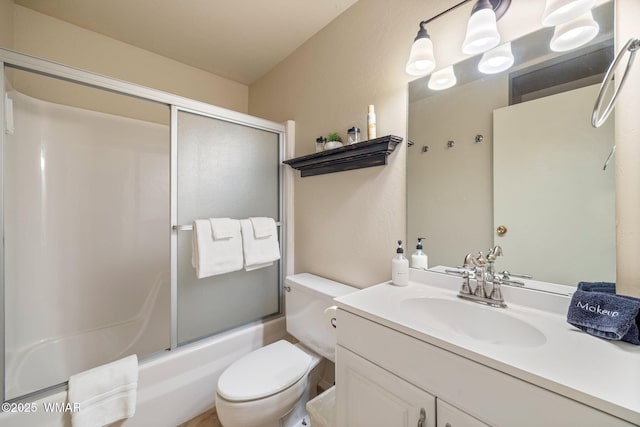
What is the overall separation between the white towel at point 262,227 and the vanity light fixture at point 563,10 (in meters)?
1.59

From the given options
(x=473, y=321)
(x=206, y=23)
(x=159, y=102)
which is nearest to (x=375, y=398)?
(x=473, y=321)

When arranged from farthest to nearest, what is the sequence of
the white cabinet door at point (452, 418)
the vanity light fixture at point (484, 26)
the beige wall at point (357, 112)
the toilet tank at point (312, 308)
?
the toilet tank at point (312, 308)
the beige wall at point (357, 112)
the vanity light fixture at point (484, 26)
the white cabinet door at point (452, 418)

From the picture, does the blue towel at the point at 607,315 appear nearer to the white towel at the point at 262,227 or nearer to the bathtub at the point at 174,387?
the white towel at the point at 262,227

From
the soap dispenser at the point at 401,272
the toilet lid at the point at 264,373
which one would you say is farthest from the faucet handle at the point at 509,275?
the toilet lid at the point at 264,373

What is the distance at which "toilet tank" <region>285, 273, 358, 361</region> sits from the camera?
1.38 metres

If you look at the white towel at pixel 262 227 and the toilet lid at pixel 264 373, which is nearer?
the toilet lid at pixel 264 373

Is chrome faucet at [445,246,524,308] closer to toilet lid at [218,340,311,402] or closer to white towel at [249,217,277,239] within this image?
toilet lid at [218,340,311,402]

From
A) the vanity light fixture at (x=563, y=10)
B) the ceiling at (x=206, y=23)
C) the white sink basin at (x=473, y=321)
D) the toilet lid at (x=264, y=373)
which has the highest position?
the ceiling at (x=206, y=23)

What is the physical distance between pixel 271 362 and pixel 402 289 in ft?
2.58

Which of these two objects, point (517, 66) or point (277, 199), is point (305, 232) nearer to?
point (277, 199)

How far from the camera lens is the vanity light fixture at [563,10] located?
785mm

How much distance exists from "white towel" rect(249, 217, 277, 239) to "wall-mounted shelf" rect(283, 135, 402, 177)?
439 mm

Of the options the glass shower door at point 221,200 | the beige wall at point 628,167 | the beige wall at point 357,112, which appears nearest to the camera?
the beige wall at point 628,167

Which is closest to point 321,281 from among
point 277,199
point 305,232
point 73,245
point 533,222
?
point 305,232
